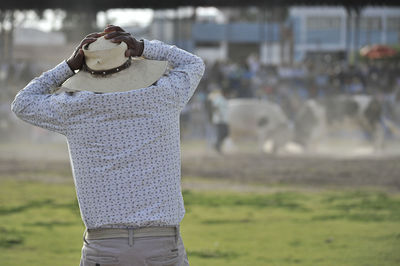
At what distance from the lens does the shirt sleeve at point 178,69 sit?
122 inches

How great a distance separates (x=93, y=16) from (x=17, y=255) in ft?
59.4

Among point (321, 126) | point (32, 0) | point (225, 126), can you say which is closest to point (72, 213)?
point (225, 126)

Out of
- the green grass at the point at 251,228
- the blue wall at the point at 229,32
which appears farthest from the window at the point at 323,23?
the green grass at the point at 251,228

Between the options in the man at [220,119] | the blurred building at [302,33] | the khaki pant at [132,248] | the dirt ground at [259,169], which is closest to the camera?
the khaki pant at [132,248]

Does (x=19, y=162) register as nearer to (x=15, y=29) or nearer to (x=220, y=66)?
(x=220, y=66)

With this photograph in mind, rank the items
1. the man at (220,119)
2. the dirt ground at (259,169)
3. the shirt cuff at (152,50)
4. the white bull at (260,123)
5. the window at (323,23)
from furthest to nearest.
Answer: the window at (323,23) → the white bull at (260,123) → the man at (220,119) → the dirt ground at (259,169) → the shirt cuff at (152,50)

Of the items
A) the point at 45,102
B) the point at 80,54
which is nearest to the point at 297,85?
the point at 80,54

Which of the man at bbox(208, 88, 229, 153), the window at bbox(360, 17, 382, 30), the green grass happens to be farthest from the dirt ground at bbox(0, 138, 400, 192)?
the window at bbox(360, 17, 382, 30)

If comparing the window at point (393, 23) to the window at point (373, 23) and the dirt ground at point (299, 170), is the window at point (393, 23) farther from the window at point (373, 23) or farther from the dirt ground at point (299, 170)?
the dirt ground at point (299, 170)

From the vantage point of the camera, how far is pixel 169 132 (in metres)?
3.03

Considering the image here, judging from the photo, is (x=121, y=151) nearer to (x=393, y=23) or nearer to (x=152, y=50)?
(x=152, y=50)

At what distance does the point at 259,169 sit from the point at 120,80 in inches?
465

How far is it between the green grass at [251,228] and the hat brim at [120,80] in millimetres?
3670

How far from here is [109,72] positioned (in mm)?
3047
